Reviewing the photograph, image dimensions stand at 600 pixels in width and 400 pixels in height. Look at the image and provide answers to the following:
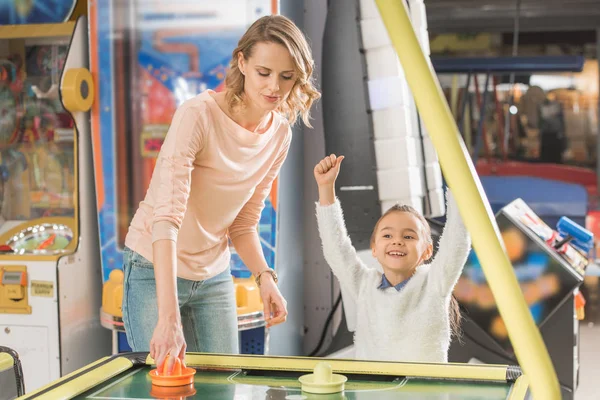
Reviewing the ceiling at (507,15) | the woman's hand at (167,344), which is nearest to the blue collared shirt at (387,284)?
the woman's hand at (167,344)

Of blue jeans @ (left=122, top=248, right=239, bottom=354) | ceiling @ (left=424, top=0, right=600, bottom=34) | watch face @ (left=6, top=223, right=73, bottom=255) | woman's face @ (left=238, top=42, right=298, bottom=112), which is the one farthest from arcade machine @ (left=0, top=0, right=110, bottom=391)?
ceiling @ (left=424, top=0, right=600, bottom=34)

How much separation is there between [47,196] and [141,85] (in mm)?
720

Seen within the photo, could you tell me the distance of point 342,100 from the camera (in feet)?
12.0

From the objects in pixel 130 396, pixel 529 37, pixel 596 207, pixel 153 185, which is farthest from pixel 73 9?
pixel 529 37

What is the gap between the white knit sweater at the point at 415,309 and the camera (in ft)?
6.78

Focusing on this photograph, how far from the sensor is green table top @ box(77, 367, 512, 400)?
56.7 inches

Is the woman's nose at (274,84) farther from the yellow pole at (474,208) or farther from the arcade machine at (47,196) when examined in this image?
the arcade machine at (47,196)

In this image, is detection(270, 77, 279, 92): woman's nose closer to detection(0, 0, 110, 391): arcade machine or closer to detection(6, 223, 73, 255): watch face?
detection(0, 0, 110, 391): arcade machine

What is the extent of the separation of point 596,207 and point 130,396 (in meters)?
5.84

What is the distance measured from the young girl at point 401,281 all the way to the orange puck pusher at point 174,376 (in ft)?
2.22

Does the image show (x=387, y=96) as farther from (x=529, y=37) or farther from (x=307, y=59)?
(x=529, y=37)

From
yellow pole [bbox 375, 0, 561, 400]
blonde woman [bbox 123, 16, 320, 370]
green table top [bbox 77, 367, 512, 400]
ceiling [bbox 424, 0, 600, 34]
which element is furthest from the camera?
ceiling [bbox 424, 0, 600, 34]

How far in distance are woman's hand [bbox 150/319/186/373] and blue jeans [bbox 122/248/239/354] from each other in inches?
15.2

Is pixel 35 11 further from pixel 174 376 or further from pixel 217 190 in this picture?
pixel 174 376
